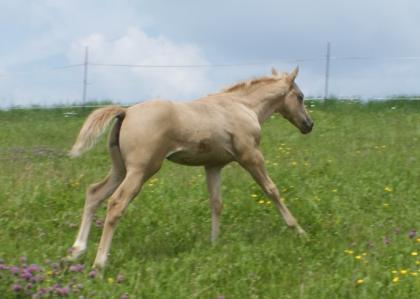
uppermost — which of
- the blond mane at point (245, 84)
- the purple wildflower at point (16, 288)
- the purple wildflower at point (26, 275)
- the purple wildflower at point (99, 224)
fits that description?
the blond mane at point (245, 84)

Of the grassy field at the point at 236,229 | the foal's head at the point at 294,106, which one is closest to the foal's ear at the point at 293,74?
the foal's head at the point at 294,106

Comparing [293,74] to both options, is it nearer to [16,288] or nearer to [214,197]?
[214,197]

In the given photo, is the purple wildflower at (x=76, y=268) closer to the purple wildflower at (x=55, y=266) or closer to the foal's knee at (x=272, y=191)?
the purple wildflower at (x=55, y=266)

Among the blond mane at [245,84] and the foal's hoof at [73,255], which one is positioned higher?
the blond mane at [245,84]

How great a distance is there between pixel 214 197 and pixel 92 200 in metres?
1.32

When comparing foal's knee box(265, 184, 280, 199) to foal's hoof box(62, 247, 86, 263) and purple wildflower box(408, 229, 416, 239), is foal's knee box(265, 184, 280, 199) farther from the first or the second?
foal's hoof box(62, 247, 86, 263)

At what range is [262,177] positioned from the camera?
8.93 metres

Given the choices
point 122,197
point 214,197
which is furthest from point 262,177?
point 122,197

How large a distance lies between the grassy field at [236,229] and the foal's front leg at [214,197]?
11 centimetres

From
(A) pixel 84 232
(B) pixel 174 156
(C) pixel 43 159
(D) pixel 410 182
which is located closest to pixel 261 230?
(B) pixel 174 156

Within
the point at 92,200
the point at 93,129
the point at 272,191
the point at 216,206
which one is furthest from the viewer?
the point at 216,206

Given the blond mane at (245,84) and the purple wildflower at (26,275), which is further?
the blond mane at (245,84)

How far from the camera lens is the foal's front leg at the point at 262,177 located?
28.9 ft

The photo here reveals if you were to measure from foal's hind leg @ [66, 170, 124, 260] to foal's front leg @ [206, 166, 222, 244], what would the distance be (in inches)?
40.9
